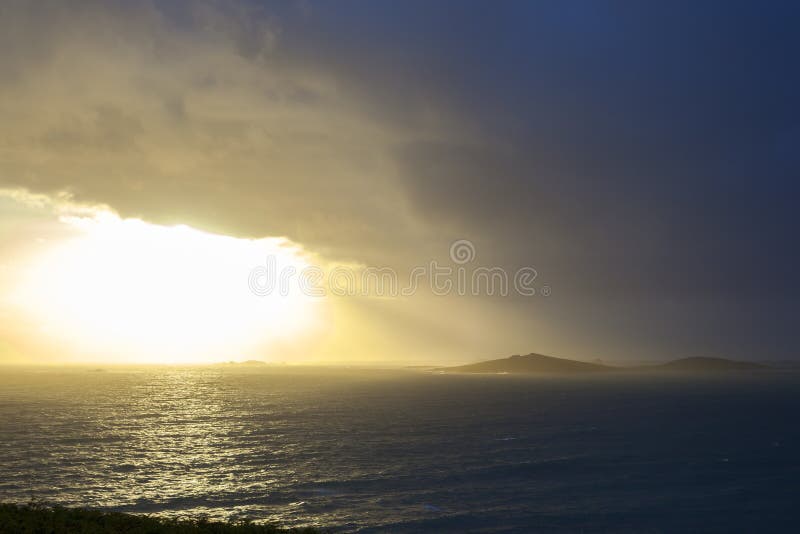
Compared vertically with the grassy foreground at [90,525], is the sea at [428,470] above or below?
below

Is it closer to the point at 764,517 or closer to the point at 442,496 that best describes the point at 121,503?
the point at 442,496

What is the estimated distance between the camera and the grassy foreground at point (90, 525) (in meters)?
26.9

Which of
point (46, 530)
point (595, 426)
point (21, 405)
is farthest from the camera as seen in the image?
point (21, 405)

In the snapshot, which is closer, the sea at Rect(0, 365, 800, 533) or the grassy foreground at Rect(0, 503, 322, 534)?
the grassy foreground at Rect(0, 503, 322, 534)

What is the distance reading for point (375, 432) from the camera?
315ft

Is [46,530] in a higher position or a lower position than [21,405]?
higher

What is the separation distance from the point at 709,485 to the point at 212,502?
5202 cm

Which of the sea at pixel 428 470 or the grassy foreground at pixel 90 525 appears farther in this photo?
the sea at pixel 428 470

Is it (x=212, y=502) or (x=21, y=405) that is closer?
(x=212, y=502)

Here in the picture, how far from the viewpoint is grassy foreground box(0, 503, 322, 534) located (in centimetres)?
2692

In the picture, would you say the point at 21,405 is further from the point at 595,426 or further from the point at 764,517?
the point at 764,517

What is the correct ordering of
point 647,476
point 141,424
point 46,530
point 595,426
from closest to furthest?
point 46,530, point 647,476, point 595,426, point 141,424

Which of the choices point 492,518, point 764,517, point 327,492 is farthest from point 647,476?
point 327,492

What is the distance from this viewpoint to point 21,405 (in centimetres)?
15688
